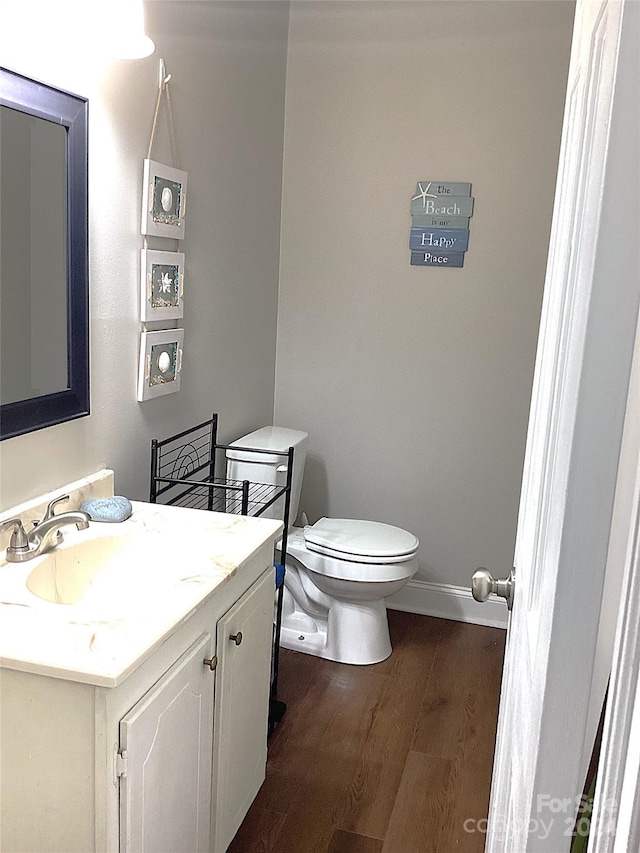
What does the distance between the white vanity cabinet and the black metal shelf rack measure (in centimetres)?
71

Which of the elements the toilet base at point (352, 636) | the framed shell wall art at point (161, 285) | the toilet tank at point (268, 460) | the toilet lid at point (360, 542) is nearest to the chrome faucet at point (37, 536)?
the framed shell wall art at point (161, 285)

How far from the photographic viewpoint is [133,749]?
1.33 meters

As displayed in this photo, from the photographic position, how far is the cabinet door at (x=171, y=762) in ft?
4.41

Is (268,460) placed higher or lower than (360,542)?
higher

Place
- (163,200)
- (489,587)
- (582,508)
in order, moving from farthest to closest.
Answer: (163,200), (489,587), (582,508)

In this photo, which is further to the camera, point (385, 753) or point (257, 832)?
point (385, 753)

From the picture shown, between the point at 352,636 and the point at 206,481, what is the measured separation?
830mm

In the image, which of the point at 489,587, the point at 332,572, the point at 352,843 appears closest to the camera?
the point at 489,587

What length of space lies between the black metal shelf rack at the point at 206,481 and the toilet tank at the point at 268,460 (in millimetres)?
26

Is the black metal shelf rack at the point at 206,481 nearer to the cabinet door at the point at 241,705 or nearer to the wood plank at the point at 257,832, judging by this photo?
the wood plank at the point at 257,832

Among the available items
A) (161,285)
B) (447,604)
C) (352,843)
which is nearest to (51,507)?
(161,285)

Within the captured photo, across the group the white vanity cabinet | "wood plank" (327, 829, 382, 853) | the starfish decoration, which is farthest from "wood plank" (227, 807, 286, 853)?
the starfish decoration

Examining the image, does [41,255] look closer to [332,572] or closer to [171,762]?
[171,762]

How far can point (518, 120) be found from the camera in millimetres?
3039
